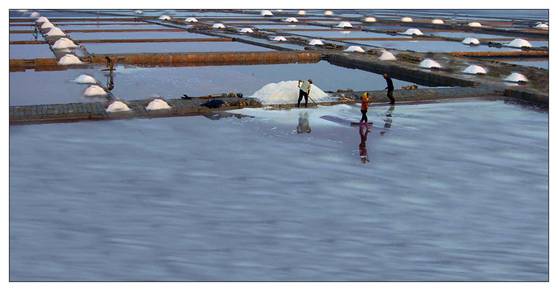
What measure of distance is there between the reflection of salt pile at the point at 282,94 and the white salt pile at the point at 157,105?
107 inches

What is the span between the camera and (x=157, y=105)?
17109mm

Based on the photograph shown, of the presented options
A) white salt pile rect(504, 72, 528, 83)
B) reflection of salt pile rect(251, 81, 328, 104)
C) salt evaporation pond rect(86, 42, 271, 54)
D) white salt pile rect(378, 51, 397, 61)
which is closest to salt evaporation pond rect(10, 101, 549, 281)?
reflection of salt pile rect(251, 81, 328, 104)

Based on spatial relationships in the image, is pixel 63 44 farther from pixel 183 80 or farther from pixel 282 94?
pixel 282 94

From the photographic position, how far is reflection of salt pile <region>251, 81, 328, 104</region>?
1828cm

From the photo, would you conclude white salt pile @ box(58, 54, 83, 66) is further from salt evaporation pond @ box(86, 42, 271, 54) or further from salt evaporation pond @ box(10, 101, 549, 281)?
salt evaporation pond @ box(10, 101, 549, 281)

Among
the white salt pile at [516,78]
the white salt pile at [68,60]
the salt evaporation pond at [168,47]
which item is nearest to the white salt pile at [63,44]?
the salt evaporation pond at [168,47]

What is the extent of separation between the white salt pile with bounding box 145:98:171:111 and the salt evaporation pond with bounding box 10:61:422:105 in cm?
249

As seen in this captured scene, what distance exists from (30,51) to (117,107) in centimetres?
1639

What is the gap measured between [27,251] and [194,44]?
28.6m

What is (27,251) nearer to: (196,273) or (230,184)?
(196,273)

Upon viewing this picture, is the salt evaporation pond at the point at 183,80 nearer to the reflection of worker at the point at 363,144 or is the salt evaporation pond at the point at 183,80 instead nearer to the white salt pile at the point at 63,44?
the white salt pile at the point at 63,44

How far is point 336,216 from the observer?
9789mm

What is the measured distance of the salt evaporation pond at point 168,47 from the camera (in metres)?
32.2

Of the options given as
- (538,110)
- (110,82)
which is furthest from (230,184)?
(110,82)
